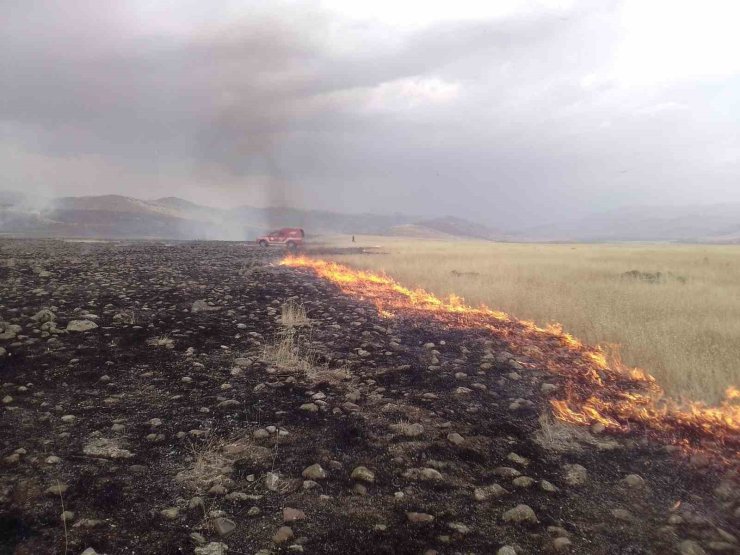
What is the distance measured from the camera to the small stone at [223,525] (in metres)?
3.25

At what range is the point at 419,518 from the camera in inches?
139

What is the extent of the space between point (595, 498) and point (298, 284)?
1392 centimetres

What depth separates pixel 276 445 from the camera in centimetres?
464

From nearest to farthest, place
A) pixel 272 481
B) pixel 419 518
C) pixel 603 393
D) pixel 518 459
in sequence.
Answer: pixel 419 518, pixel 272 481, pixel 518 459, pixel 603 393

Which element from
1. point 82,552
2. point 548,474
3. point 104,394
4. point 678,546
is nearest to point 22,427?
point 104,394

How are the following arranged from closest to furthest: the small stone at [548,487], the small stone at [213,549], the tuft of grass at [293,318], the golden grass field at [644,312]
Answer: the small stone at [213,549] < the small stone at [548,487] < the golden grass field at [644,312] < the tuft of grass at [293,318]

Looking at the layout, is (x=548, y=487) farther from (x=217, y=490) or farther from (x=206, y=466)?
(x=206, y=466)

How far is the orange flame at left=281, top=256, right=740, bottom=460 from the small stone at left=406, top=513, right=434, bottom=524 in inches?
115

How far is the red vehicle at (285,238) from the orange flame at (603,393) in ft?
140

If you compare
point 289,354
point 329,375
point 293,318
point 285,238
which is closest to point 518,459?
point 329,375

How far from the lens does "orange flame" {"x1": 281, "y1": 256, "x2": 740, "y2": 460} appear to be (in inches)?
213

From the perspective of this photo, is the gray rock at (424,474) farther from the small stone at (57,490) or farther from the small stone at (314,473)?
the small stone at (57,490)

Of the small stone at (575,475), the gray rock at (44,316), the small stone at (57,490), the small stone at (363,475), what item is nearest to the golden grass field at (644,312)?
the small stone at (575,475)

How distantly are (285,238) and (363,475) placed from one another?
50605mm
